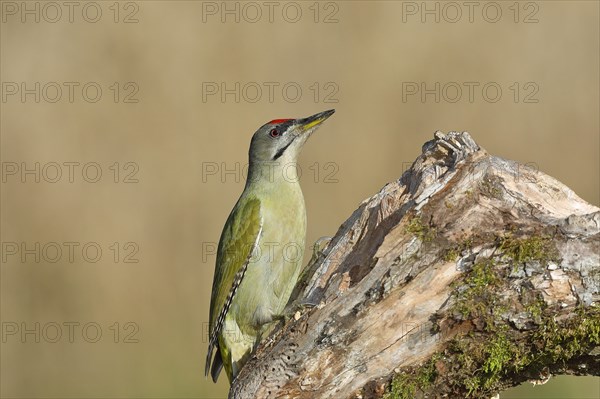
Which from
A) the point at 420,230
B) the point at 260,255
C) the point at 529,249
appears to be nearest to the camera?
the point at 529,249

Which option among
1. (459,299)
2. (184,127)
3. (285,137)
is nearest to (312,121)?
(285,137)

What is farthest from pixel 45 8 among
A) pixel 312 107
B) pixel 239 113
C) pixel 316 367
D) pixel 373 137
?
pixel 316 367

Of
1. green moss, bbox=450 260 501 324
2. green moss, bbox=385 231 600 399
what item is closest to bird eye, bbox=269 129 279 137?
green moss, bbox=385 231 600 399

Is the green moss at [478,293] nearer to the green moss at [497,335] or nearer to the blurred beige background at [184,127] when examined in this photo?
the green moss at [497,335]

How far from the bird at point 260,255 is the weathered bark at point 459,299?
5.88 ft

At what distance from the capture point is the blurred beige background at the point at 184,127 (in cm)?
962

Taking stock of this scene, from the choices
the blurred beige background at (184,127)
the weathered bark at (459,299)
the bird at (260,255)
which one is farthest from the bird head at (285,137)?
the blurred beige background at (184,127)

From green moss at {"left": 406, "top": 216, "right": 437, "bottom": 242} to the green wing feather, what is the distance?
2.35 m

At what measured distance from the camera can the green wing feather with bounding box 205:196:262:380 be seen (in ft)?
22.5

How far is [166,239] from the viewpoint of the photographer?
9.68 meters

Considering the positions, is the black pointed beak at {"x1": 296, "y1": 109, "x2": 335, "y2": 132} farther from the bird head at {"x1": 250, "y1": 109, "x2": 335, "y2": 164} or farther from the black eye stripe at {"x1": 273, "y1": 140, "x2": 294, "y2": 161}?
the black eye stripe at {"x1": 273, "y1": 140, "x2": 294, "y2": 161}

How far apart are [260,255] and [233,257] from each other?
246 mm

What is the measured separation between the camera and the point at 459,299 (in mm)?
4418

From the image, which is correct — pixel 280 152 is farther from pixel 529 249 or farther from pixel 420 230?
pixel 529 249
